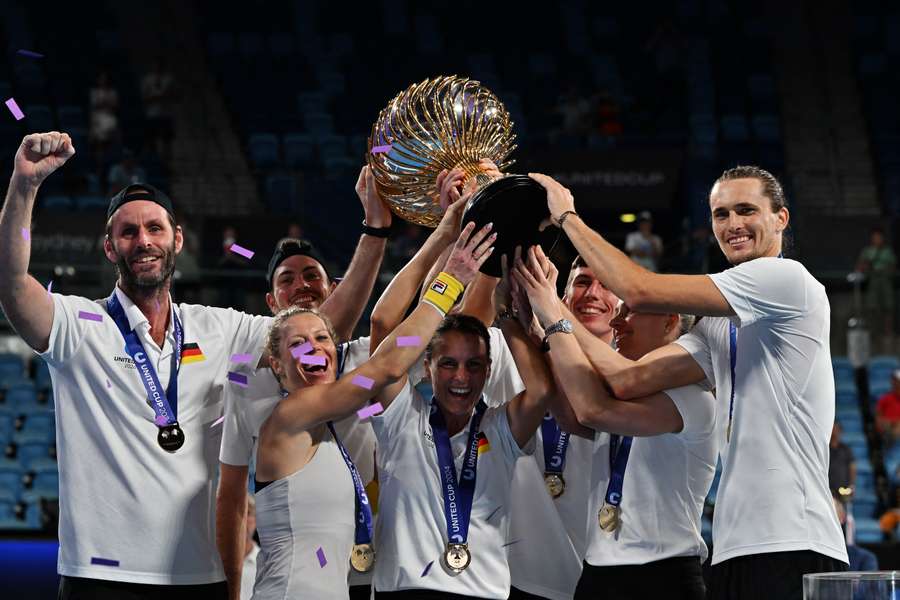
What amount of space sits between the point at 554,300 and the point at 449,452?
0.59 metres

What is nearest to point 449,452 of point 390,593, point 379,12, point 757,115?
point 390,593

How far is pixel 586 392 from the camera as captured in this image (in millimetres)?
3779

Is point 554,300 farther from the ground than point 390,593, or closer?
farther from the ground

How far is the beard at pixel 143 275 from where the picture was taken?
384 centimetres

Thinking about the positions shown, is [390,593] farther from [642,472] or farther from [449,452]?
[642,472]

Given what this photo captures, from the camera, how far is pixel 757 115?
55.9ft

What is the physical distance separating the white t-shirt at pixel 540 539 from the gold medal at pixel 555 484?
0.05m

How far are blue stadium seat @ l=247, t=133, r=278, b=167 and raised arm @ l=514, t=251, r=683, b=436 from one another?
12092mm

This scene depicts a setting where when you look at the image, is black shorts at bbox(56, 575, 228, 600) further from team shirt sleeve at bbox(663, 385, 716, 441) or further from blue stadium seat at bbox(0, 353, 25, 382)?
blue stadium seat at bbox(0, 353, 25, 382)

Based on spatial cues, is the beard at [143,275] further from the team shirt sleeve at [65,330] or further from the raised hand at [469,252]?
the raised hand at [469,252]

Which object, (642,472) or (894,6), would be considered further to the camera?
(894,6)

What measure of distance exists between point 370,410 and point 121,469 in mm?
787

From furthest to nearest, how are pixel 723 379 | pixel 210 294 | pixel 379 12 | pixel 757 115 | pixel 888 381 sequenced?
pixel 379 12 → pixel 757 115 → pixel 888 381 → pixel 210 294 → pixel 723 379

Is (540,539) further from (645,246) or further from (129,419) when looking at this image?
(645,246)
